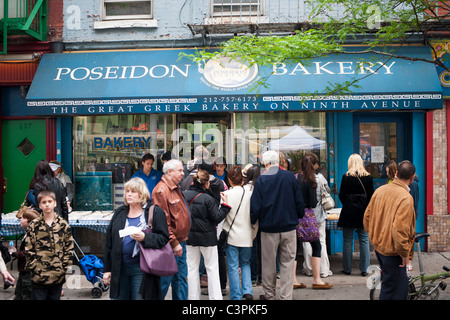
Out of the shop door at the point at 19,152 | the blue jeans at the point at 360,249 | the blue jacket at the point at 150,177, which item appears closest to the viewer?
the blue jeans at the point at 360,249

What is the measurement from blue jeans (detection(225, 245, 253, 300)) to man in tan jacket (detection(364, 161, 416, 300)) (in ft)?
6.30

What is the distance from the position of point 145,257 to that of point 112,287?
453 millimetres

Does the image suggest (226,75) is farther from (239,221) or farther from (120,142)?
(239,221)

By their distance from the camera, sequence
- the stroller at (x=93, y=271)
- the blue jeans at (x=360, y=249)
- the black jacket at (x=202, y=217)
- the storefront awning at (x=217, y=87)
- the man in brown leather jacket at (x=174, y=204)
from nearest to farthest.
Result: 1. the man in brown leather jacket at (x=174, y=204)
2. the black jacket at (x=202, y=217)
3. the stroller at (x=93, y=271)
4. the blue jeans at (x=360, y=249)
5. the storefront awning at (x=217, y=87)

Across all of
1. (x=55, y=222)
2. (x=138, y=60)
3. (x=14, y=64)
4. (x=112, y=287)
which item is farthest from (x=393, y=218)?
(x=14, y=64)

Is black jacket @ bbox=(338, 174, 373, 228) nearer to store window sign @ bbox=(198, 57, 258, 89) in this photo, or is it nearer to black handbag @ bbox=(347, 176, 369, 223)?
black handbag @ bbox=(347, 176, 369, 223)

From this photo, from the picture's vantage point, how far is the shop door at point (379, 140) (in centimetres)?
1024

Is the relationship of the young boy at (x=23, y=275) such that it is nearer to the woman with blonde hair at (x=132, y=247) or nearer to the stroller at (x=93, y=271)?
the stroller at (x=93, y=271)

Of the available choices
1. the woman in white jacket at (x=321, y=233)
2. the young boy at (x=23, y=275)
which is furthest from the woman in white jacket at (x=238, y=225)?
the young boy at (x=23, y=275)

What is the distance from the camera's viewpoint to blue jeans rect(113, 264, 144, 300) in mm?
4871

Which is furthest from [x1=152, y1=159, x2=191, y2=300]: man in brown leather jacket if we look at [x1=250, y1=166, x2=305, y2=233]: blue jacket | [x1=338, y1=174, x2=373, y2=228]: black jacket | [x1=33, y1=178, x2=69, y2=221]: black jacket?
[x1=338, y1=174, x2=373, y2=228]: black jacket

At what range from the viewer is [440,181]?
9.83 metres

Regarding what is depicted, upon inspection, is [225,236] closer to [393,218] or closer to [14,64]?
[393,218]

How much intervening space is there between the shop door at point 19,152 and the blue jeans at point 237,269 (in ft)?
19.6
